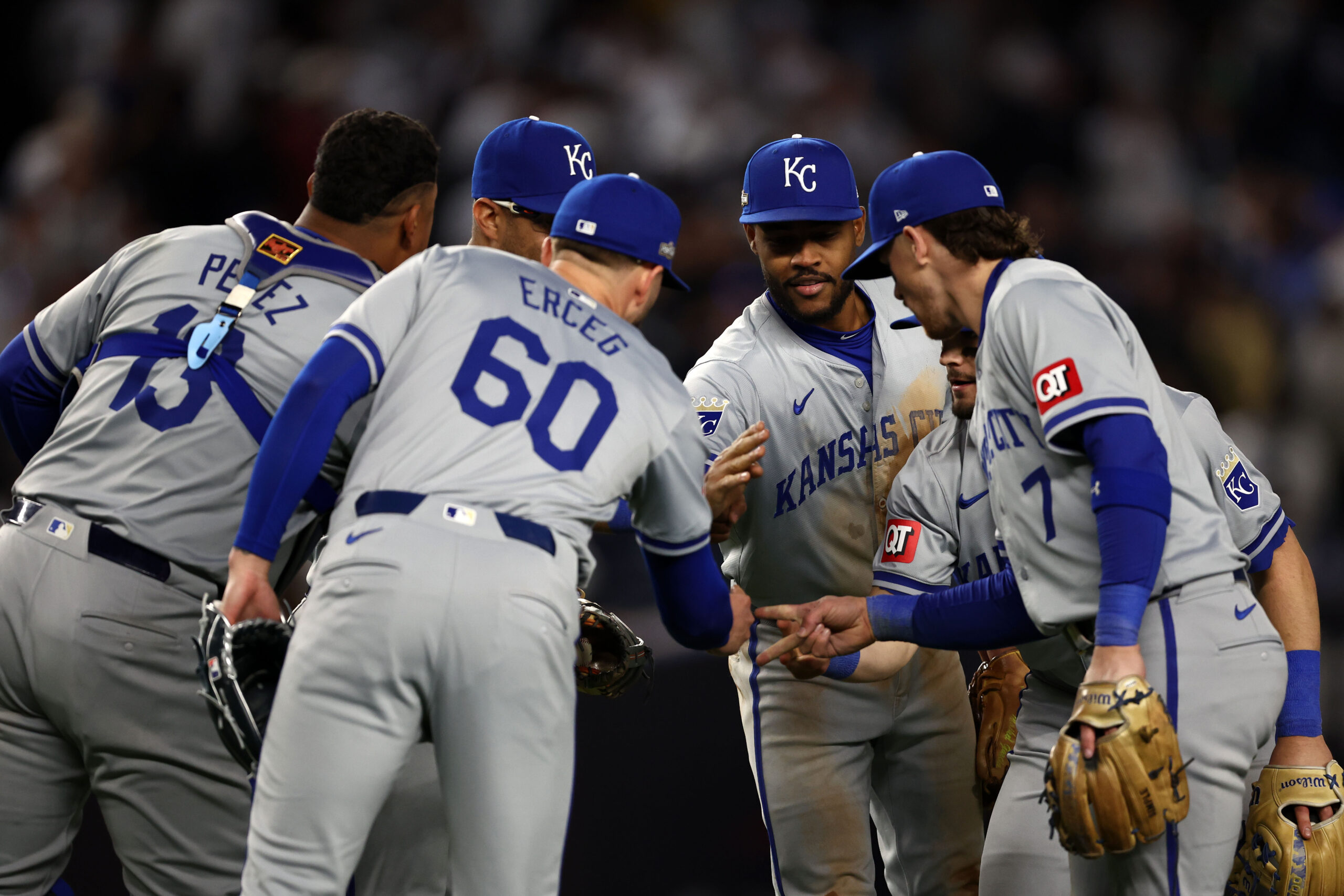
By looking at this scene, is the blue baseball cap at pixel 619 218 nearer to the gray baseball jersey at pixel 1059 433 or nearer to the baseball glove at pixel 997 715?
the gray baseball jersey at pixel 1059 433

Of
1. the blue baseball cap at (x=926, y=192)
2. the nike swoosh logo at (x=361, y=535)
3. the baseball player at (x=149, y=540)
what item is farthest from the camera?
the blue baseball cap at (x=926, y=192)

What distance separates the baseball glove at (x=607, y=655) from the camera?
375cm

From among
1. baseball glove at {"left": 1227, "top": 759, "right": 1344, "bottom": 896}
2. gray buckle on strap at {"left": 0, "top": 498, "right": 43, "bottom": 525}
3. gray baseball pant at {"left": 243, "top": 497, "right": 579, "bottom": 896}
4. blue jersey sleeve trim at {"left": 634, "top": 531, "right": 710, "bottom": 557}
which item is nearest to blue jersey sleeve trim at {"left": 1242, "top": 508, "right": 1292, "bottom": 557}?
baseball glove at {"left": 1227, "top": 759, "right": 1344, "bottom": 896}

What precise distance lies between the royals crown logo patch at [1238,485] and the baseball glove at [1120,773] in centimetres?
83

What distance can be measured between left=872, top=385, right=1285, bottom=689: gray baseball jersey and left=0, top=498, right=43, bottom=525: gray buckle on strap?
2152 mm

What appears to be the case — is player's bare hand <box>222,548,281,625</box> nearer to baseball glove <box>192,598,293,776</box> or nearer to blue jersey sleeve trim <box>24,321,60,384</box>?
baseball glove <box>192,598,293,776</box>

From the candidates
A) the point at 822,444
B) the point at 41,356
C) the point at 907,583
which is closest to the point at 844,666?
the point at 907,583

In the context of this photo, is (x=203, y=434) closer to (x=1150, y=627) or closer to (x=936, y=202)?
(x=936, y=202)

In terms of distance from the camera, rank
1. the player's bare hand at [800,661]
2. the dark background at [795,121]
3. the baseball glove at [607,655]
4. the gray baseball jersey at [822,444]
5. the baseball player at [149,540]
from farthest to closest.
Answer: the dark background at [795,121]
the gray baseball jersey at [822,444]
the baseball glove at [607,655]
the player's bare hand at [800,661]
the baseball player at [149,540]

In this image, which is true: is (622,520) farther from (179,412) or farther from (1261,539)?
(1261,539)

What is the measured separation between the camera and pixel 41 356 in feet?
11.1

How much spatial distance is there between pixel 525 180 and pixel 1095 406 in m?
1.91

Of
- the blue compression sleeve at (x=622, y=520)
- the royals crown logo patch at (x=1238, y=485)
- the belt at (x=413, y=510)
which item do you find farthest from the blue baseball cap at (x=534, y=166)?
the royals crown logo patch at (x=1238, y=485)

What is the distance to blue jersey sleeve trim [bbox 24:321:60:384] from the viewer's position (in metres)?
3.38
